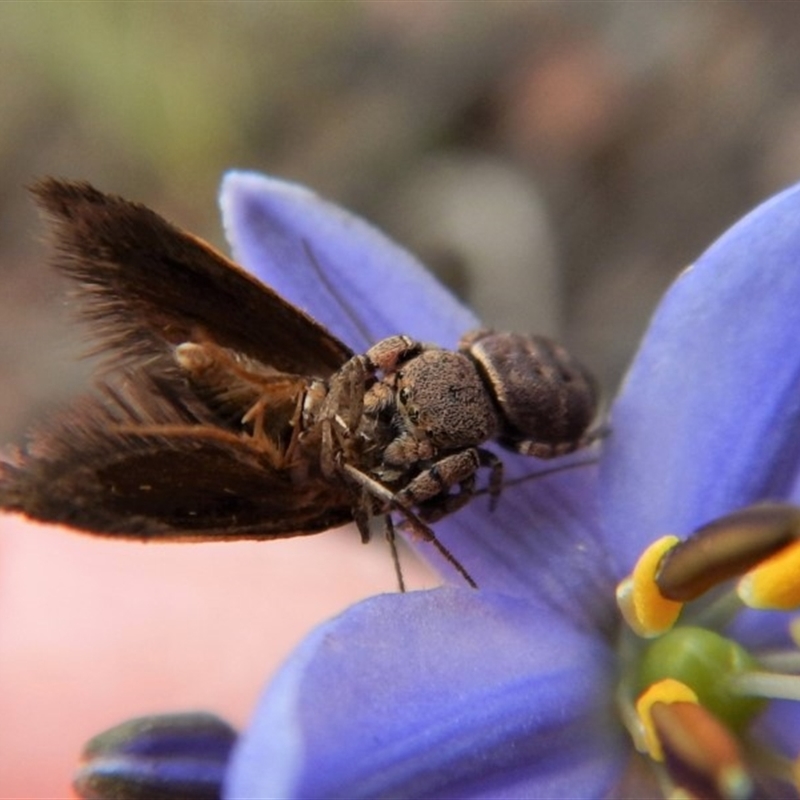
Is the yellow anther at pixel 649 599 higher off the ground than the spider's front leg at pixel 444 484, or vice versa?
the spider's front leg at pixel 444 484

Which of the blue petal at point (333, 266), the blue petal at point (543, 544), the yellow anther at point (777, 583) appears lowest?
the yellow anther at point (777, 583)

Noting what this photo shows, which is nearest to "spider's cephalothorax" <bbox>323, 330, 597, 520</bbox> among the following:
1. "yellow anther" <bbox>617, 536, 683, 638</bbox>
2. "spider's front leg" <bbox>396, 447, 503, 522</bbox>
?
"spider's front leg" <bbox>396, 447, 503, 522</bbox>

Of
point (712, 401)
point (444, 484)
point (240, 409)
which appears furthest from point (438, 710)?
point (712, 401)

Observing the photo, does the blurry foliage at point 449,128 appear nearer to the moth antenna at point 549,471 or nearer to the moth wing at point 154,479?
the moth antenna at point 549,471

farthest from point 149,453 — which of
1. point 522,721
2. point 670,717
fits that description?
point 670,717

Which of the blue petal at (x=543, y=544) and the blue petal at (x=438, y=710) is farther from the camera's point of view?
the blue petal at (x=543, y=544)

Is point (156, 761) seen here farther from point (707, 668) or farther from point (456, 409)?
point (707, 668)

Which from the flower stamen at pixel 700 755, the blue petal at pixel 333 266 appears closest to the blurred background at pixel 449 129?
the blue petal at pixel 333 266
